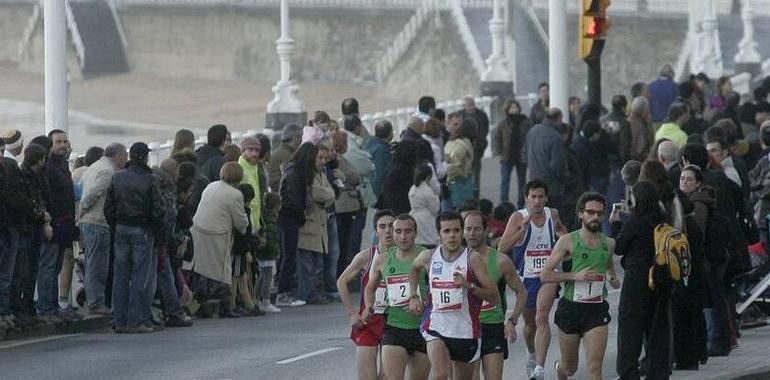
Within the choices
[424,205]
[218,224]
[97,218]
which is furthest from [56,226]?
[424,205]

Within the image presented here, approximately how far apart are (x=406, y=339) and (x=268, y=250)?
733 centimetres

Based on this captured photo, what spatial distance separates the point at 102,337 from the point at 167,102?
5434 cm

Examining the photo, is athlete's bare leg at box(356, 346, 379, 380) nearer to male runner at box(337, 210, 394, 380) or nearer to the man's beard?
male runner at box(337, 210, 394, 380)

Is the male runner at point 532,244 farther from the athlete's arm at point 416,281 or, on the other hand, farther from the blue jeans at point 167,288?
the blue jeans at point 167,288

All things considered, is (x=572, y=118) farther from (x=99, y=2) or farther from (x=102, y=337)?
(x=99, y=2)

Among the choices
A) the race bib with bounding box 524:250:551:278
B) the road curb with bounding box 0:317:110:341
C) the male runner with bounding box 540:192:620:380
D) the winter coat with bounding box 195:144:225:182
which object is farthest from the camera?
the winter coat with bounding box 195:144:225:182

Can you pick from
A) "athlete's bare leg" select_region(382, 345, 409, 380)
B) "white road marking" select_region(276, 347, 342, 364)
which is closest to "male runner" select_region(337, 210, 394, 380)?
"athlete's bare leg" select_region(382, 345, 409, 380)

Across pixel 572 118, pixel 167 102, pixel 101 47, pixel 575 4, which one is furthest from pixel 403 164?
pixel 101 47

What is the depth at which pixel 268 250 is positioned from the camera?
23.9 metres

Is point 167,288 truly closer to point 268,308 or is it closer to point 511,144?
point 268,308

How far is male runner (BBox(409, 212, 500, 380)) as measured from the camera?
16.4 meters

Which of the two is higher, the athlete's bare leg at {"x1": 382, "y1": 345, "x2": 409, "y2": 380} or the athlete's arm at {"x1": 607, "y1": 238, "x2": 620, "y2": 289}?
the athlete's arm at {"x1": 607, "y1": 238, "x2": 620, "y2": 289}

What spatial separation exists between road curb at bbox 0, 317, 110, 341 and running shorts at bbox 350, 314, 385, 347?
5.51m

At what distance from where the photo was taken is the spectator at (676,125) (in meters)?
29.4
